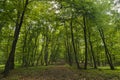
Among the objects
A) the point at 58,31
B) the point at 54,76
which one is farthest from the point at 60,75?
the point at 58,31

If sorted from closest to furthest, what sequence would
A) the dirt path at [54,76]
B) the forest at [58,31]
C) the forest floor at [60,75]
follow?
the dirt path at [54,76], the forest floor at [60,75], the forest at [58,31]

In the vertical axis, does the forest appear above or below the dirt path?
above

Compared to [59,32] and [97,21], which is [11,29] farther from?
[97,21]

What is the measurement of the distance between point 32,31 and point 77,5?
1673cm

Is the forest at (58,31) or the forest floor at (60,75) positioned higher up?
the forest at (58,31)

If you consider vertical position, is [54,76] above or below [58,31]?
below

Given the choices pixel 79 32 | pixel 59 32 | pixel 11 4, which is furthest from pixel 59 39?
pixel 11 4

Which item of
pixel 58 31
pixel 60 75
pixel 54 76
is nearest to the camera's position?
pixel 54 76

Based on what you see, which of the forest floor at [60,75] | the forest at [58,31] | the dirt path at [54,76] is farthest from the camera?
the forest at [58,31]

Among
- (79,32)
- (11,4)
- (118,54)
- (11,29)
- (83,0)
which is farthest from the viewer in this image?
(118,54)

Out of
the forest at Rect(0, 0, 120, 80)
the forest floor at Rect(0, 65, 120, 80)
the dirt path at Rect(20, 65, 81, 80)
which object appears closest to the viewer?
the dirt path at Rect(20, 65, 81, 80)

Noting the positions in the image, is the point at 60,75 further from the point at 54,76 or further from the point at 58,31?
the point at 58,31

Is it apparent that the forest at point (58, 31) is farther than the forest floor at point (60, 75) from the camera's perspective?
Yes

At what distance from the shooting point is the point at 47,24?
38.7 metres
